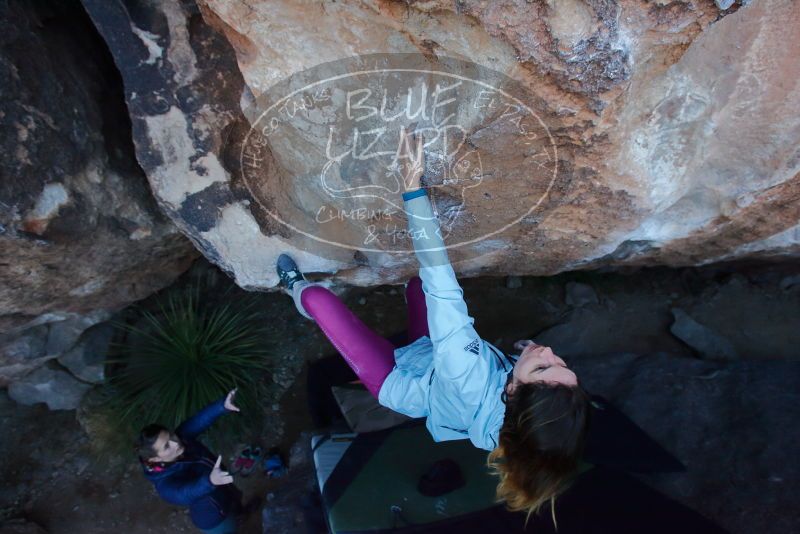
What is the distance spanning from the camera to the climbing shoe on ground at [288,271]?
76.5 inches

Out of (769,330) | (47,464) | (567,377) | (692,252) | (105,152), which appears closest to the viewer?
(567,377)

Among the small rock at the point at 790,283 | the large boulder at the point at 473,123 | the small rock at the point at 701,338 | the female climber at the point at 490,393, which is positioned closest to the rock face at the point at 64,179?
the large boulder at the point at 473,123

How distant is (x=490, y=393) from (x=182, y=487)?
4.43ft

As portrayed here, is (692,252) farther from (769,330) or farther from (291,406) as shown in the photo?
(291,406)

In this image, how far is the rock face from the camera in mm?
1606

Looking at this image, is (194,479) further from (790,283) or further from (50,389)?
(790,283)

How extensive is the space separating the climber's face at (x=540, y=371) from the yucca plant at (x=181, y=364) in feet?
6.09

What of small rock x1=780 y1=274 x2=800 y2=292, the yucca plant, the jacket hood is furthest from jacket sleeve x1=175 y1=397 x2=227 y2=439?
small rock x1=780 y1=274 x2=800 y2=292

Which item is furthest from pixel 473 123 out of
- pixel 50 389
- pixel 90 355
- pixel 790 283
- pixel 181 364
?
pixel 50 389

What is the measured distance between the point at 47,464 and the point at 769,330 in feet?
13.4

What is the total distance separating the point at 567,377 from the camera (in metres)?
1.44

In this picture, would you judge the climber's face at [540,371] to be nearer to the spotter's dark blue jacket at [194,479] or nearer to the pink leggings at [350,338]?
the pink leggings at [350,338]

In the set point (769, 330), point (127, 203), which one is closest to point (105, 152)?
point (127, 203)

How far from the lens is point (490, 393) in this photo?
60.5 inches
